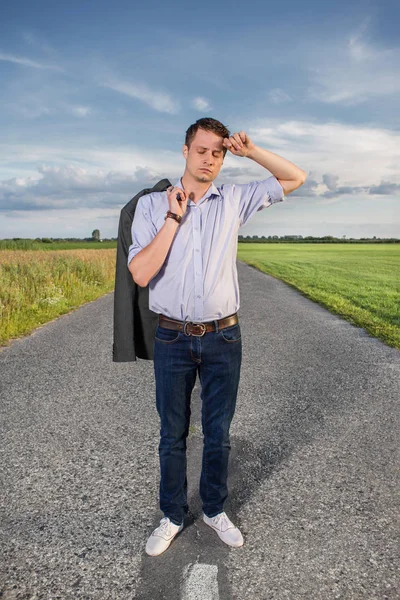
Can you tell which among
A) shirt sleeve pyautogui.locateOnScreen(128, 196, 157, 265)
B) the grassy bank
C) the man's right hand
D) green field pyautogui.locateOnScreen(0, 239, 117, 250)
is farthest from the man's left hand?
green field pyautogui.locateOnScreen(0, 239, 117, 250)

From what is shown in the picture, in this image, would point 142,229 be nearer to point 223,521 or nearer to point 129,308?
point 129,308

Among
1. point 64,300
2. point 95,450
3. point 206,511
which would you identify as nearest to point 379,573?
point 206,511

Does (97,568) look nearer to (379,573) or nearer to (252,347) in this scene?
(379,573)

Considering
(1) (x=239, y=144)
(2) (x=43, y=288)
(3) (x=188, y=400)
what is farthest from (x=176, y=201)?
(2) (x=43, y=288)

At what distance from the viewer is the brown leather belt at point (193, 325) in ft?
8.21

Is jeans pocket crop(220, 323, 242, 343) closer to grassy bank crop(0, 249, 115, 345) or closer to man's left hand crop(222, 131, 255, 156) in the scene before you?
man's left hand crop(222, 131, 255, 156)

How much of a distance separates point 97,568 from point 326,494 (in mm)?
1533

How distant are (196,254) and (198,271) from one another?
0.27 feet

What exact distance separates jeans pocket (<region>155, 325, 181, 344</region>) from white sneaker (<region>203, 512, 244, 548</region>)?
1064 millimetres

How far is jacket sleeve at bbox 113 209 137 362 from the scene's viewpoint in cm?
271

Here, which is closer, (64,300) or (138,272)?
(138,272)

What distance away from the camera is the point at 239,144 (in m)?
2.41

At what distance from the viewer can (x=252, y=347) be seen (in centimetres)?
792

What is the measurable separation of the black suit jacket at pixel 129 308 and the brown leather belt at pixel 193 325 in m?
0.24
